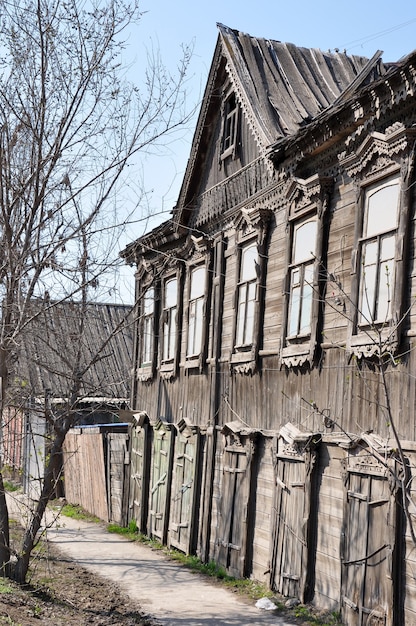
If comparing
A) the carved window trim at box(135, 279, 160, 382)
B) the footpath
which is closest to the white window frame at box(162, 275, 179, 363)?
the carved window trim at box(135, 279, 160, 382)

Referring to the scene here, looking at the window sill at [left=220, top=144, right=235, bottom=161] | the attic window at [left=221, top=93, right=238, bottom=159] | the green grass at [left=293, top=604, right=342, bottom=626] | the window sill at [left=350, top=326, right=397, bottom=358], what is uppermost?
the attic window at [left=221, top=93, right=238, bottom=159]

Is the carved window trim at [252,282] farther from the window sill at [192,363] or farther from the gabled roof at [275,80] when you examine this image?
the window sill at [192,363]

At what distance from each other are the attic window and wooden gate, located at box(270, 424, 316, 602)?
566 centimetres

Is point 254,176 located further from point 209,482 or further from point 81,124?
point 209,482

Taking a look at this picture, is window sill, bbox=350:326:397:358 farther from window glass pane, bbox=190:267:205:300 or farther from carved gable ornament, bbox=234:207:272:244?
window glass pane, bbox=190:267:205:300

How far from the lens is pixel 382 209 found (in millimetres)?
10578

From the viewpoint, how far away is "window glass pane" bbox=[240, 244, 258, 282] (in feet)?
47.9

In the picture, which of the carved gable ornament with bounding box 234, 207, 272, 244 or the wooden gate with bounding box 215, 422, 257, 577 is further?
the carved gable ornament with bounding box 234, 207, 272, 244

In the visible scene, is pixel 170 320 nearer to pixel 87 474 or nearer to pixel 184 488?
pixel 184 488

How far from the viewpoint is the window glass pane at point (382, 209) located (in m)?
10.3

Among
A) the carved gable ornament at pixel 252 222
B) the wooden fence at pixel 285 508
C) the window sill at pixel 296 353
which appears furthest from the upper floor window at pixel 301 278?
the wooden fence at pixel 285 508

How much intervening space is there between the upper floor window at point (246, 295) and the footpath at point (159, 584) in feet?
12.6

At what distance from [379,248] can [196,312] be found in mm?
7347

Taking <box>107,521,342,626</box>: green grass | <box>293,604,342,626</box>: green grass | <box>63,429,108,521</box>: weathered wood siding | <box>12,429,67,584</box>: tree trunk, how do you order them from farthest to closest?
<box>63,429,108,521</box>: weathered wood siding, <box>12,429,67,584</box>: tree trunk, <box>107,521,342,626</box>: green grass, <box>293,604,342,626</box>: green grass
